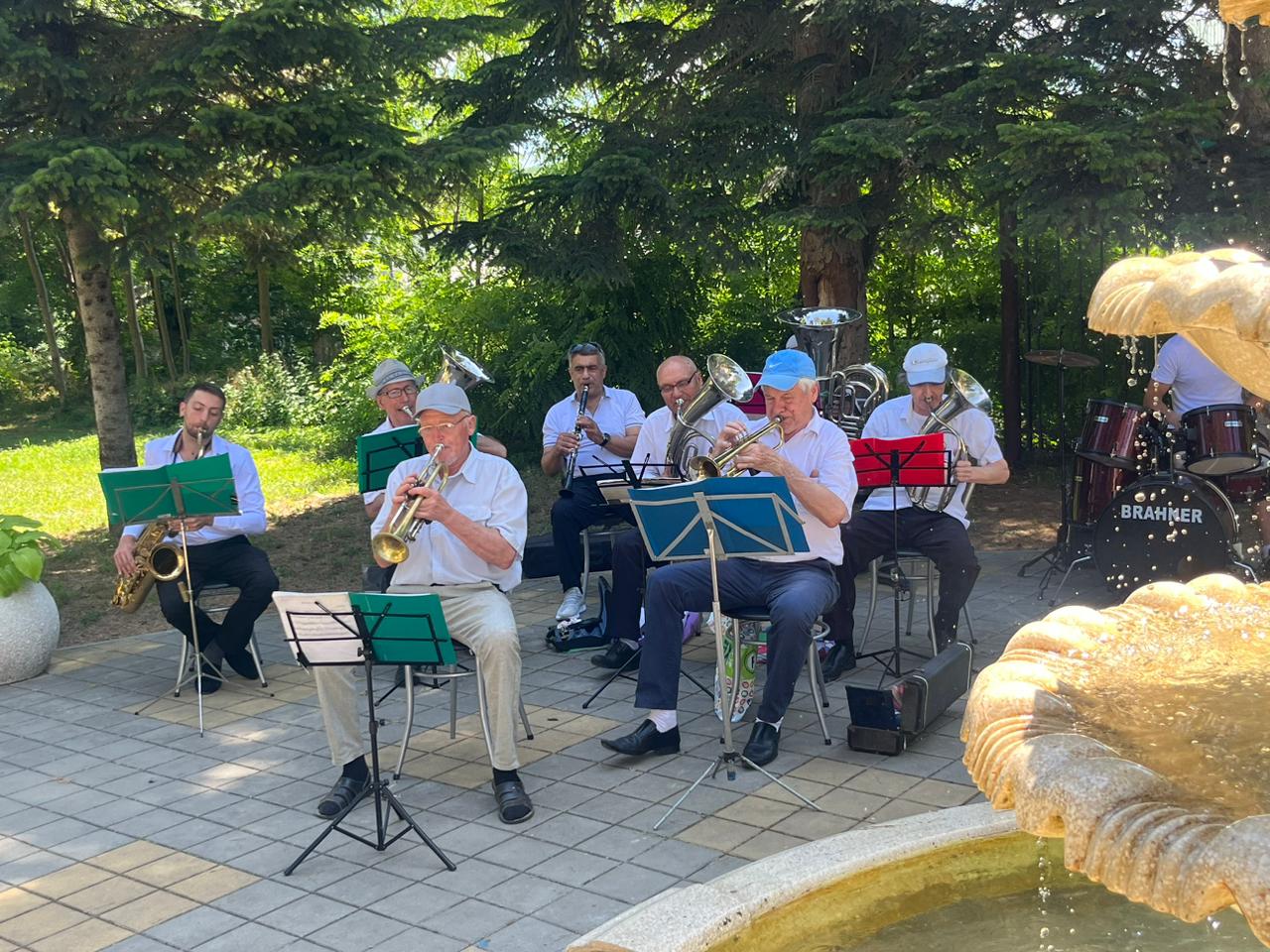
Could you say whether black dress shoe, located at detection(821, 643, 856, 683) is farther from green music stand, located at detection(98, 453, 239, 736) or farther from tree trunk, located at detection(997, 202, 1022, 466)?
tree trunk, located at detection(997, 202, 1022, 466)

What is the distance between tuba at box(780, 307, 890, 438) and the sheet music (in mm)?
4094

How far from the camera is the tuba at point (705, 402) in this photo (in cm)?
659

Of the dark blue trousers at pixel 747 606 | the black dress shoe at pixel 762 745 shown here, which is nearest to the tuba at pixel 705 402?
the dark blue trousers at pixel 747 606

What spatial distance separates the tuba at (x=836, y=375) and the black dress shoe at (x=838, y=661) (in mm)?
1729

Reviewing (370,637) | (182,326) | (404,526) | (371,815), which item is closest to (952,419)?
(404,526)

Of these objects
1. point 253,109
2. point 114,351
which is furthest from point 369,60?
point 114,351

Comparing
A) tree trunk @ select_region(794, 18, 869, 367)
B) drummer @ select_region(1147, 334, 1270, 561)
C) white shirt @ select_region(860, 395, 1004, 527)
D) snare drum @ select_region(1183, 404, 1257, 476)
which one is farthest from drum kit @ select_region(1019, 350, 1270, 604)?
tree trunk @ select_region(794, 18, 869, 367)

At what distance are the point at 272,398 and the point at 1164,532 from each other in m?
16.7

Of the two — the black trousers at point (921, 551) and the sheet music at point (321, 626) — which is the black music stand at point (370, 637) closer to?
the sheet music at point (321, 626)

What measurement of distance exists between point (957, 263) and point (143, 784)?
9.98 meters

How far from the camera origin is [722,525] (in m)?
5.01

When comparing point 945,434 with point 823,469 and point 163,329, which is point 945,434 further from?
point 163,329

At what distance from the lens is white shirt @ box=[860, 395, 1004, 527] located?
657 centimetres

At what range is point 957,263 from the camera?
42.3 feet
